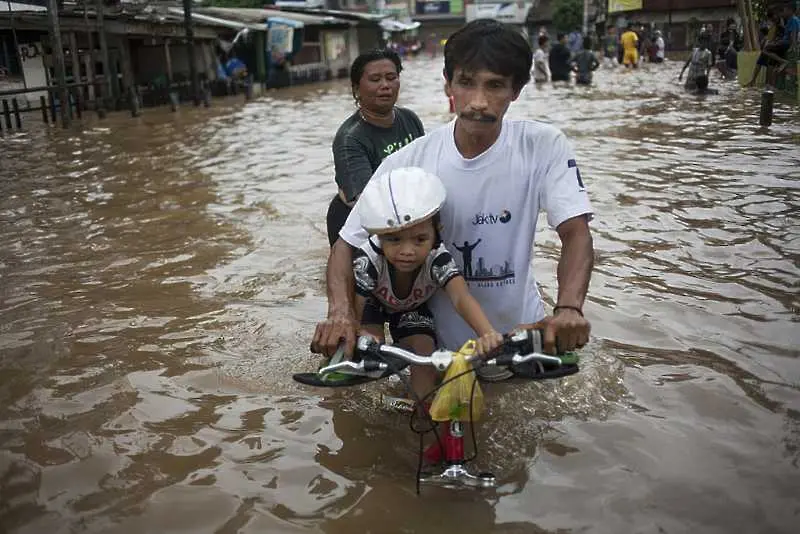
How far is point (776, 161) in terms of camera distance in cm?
1039

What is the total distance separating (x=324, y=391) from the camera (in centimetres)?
A: 457

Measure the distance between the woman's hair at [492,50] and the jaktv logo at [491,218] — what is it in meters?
0.53

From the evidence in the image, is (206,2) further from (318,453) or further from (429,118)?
(318,453)

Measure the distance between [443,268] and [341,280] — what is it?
43cm

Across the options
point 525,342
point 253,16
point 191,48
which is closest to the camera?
point 525,342

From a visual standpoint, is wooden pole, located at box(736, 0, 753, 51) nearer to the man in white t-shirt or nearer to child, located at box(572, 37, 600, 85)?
child, located at box(572, 37, 600, 85)

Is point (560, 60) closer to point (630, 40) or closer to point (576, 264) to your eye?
point (630, 40)

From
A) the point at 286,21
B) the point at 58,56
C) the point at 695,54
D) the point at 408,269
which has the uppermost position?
the point at 286,21

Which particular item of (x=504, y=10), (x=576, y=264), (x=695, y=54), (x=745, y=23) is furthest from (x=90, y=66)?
(x=504, y=10)

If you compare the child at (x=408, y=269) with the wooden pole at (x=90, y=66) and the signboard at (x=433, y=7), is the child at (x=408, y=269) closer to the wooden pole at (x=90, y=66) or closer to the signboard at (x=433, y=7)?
the wooden pole at (x=90, y=66)

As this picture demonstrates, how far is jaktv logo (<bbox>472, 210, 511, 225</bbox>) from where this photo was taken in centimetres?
329

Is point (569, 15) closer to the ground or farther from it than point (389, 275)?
farther from it

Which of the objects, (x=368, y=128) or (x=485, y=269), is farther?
(x=368, y=128)

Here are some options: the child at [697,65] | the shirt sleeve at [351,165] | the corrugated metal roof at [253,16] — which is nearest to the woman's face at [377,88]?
the shirt sleeve at [351,165]
